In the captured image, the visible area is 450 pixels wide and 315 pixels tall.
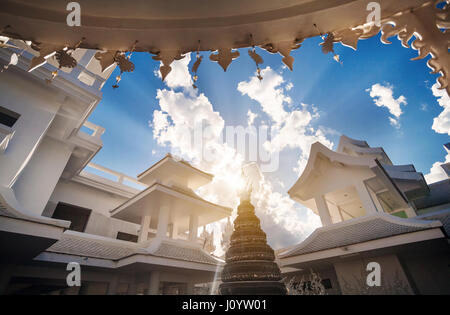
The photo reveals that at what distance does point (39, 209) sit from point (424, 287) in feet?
51.5

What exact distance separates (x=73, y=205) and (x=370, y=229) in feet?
49.0

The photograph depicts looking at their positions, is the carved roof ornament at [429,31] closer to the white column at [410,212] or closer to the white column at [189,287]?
the white column at [410,212]

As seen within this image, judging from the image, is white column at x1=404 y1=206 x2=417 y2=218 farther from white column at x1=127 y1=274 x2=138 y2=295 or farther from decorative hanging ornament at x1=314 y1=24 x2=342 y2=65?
white column at x1=127 y1=274 x2=138 y2=295

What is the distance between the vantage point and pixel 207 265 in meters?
10.4

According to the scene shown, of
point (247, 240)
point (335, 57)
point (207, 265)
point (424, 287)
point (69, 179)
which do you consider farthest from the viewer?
point (69, 179)

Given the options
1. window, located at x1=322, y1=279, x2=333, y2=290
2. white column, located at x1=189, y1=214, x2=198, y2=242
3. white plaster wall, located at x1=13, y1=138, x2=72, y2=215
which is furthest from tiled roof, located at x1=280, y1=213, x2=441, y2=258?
white plaster wall, located at x1=13, y1=138, x2=72, y2=215

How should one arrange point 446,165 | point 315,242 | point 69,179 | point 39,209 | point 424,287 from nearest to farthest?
1. point 424,287
2. point 315,242
3. point 39,209
4. point 446,165
5. point 69,179

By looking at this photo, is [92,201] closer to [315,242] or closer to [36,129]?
[36,129]

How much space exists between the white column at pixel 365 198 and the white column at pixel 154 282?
9.55m

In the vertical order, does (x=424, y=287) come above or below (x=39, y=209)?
below

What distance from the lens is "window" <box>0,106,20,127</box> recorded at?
862 cm

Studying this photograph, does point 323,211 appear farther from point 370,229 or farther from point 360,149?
point 360,149
